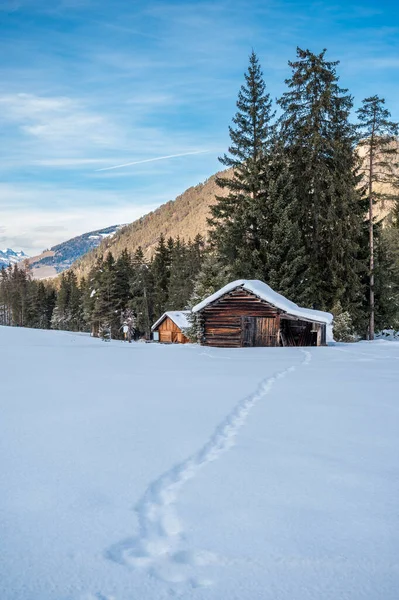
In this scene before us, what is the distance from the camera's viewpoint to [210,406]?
859 centimetres

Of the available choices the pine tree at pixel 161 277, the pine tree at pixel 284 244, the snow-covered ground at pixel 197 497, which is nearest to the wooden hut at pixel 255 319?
the pine tree at pixel 284 244

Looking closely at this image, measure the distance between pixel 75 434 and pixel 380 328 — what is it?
34.7m

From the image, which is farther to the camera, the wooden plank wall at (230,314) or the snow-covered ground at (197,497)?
the wooden plank wall at (230,314)

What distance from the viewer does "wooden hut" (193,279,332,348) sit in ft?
89.8

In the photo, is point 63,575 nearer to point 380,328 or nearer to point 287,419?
point 287,419

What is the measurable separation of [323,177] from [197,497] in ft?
101

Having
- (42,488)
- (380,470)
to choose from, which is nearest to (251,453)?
(380,470)

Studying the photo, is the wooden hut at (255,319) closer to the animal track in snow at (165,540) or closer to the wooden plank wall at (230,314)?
the wooden plank wall at (230,314)

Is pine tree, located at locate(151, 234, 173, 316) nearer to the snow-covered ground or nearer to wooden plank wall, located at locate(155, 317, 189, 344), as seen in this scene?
wooden plank wall, located at locate(155, 317, 189, 344)

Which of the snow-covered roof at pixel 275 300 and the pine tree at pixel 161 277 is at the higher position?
the pine tree at pixel 161 277

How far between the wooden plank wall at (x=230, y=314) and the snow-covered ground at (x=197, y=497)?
1849 cm

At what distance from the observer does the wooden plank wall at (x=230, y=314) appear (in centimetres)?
2791

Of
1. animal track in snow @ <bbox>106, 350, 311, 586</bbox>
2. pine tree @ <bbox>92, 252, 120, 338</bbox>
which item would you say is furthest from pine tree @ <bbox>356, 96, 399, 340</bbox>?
pine tree @ <bbox>92, 252, 120, 338</bbox>

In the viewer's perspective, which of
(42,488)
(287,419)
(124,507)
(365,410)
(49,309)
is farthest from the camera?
(49,309)
